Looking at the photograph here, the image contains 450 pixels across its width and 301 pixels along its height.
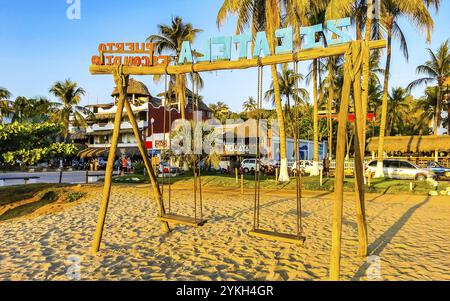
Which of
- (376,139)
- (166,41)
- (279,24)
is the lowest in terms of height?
(376,139)

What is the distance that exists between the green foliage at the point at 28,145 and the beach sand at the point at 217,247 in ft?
13.2

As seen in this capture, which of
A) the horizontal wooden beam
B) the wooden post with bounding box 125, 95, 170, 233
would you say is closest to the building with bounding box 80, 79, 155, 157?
the wooden post with bounding box 125, 95, 170, 233

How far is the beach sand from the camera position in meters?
5.26

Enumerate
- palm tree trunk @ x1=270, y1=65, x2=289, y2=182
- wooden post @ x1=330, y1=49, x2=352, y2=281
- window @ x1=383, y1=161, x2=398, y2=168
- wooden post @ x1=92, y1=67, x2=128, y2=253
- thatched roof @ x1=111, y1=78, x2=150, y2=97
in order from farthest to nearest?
thatched roof @ x1=111, y1=78, x2=150, y2=97, window @ x1=383, y1=161, x2=398, y2=168, palm tree trunk @ x1=270, y1=65, x2=289, y2=182, wooden post @ x1=92, y1=67, x2=128, y2=253, wooden post @ x1=330, y1=49, x2=352, y2=281

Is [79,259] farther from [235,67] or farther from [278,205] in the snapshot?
[278,205]

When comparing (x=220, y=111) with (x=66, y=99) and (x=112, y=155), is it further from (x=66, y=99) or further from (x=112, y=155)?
(x=112, y=155)

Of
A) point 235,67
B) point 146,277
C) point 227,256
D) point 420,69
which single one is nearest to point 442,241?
point 227,256

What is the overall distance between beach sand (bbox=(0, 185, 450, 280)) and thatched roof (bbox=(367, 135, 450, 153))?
22565 mm

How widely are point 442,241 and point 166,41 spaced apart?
28052 mm

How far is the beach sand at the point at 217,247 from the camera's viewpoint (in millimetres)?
5262

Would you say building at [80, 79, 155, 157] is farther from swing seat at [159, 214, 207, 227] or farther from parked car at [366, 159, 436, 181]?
swing seat at [159, 214, 207, 227]

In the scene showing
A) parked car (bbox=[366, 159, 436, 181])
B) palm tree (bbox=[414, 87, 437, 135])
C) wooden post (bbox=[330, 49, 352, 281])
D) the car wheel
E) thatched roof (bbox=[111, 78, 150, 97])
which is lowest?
the car wheel

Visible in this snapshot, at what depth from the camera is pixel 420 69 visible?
34.0m
